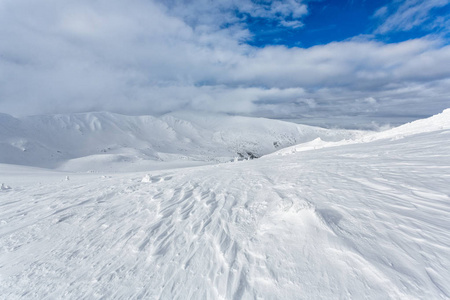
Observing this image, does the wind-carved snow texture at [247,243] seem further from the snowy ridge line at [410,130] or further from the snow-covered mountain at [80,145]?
the snow-covered mountain at [80,145]

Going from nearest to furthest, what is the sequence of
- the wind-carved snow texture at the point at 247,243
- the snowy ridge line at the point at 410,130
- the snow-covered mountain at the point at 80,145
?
the wind-carved snow texture at the point at 247,243 < the snowy ridge line at the point at 410,130 < the snow-covered mountain at the point at 80,145

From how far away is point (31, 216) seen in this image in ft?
18.5

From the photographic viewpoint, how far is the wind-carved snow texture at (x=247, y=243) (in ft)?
8.80

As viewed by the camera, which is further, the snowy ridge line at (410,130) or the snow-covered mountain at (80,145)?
the snow-covered mountain at (80,145)

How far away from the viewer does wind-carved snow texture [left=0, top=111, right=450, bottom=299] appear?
2684 millimetres

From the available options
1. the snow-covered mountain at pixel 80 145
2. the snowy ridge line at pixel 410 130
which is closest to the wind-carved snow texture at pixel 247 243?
the snowy ridge line at pixel 410 130

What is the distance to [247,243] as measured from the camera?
11.7 ft

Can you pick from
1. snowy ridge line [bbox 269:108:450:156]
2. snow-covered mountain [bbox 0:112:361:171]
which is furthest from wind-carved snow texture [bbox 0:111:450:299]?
snow-covered mountain [bbox 0:112:361:171]

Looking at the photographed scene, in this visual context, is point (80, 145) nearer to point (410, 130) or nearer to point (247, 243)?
point (410, 130)

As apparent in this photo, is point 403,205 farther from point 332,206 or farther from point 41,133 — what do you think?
point 41,133

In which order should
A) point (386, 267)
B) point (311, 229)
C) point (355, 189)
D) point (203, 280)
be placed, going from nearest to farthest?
point (386, 267) → point (203, 280) → point (311, 229) → point (355, 189)

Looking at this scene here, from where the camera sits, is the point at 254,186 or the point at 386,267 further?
the point at 254,186

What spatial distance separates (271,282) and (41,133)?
465 feet

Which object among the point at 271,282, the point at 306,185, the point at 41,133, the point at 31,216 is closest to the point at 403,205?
the point at 306,185
